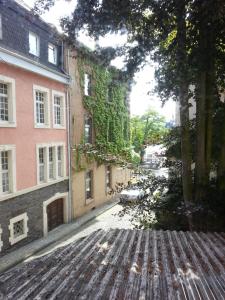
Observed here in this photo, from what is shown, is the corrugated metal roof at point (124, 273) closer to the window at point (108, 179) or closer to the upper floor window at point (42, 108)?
the upper floor window at point (42, 108)

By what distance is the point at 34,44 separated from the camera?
17125 mm

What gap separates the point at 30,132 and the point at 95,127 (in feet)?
28.3

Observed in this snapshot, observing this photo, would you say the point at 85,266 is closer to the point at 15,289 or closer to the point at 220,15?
the point at 15,289

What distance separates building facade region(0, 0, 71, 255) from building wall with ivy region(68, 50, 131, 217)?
1.29 meters

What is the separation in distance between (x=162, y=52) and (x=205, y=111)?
2.35 m

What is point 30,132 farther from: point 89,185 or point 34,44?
point 89,185

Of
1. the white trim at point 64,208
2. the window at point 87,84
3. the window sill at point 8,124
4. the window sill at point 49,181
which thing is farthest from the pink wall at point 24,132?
the window at point 87,84

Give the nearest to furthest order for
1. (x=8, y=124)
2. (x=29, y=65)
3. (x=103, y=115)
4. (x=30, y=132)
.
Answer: (x=8, y=124), (x=29, y=65), (x=30, y=132), (x=103, y=115)

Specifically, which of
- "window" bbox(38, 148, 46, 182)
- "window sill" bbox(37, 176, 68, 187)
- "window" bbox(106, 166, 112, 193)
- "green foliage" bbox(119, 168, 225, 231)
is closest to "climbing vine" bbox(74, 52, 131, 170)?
"window" bbox(106, 166, 112, 193)

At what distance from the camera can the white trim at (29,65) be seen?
14.3 m

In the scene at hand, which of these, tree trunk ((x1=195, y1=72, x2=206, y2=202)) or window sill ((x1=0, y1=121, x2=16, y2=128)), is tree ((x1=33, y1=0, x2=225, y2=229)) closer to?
tree trunk ((x1=195, y1=72, x2=206, y2=202))

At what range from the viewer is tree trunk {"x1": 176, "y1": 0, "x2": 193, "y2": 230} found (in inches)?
334

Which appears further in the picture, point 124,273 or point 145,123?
point 145,123

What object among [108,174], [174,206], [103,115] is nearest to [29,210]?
[174,206]
